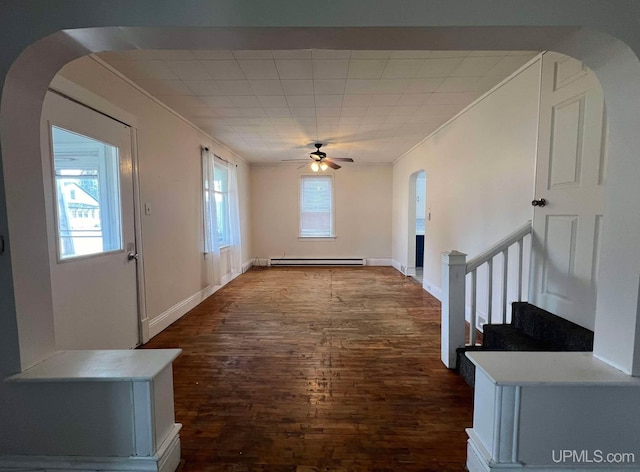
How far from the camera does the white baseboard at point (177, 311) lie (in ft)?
9.94

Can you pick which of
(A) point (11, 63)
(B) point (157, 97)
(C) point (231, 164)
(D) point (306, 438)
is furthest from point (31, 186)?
(C) point (231, 164)

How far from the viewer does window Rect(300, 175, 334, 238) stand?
23.0 ft

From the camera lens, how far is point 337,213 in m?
7.05

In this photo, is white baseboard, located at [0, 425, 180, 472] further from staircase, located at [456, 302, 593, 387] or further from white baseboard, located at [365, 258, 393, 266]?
white baseboard, located at [365, 258, 393, 266]

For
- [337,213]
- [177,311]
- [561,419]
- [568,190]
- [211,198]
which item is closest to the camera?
[561,419]

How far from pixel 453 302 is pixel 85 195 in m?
2.94

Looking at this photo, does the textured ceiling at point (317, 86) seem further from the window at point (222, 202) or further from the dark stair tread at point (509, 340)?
the dark stair tread at point (509, 340)

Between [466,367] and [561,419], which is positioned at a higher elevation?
[561,419]

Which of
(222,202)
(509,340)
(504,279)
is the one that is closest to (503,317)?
(504,279)

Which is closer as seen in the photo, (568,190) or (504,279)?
(568,190)

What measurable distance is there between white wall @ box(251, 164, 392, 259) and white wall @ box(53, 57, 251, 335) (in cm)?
270

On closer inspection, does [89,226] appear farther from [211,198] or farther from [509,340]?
[509,340]

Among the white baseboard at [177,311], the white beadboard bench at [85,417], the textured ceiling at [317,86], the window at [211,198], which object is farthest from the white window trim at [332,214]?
the white beadboard bench at [85,417]

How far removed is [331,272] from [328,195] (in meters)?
1.93
